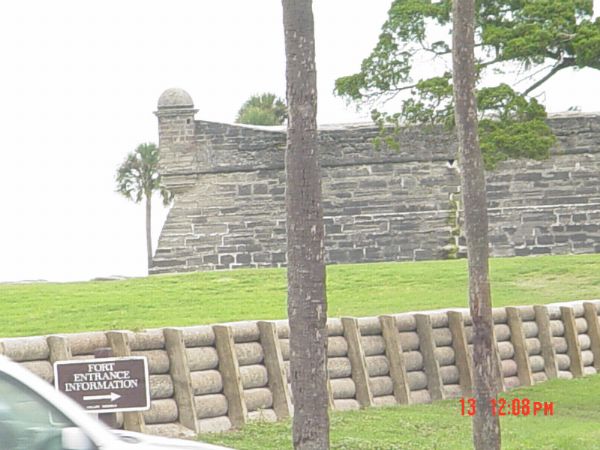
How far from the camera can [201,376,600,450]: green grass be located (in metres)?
16.1

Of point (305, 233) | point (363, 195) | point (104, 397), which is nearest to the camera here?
point (104, 397)

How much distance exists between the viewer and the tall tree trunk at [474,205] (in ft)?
52.2

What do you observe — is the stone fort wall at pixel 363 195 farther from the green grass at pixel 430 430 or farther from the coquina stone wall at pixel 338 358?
the green grass at pixel 430 430

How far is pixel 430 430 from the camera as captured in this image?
17.5m

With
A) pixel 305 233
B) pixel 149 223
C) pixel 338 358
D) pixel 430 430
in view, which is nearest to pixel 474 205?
pixel 430 430

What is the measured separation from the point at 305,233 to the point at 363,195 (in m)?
32.0

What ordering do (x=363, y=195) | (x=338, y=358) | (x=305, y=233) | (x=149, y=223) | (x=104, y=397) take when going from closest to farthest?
(x=104, y=397)
(x=305, y=233)
(x=338, y=358)
(x=363, y=195)
(x=149, y=223)

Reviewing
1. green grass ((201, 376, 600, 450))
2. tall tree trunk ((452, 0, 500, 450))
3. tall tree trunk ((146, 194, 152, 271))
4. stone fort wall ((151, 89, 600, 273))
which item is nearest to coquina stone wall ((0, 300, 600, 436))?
green grass ((201, 376, 600, 450))

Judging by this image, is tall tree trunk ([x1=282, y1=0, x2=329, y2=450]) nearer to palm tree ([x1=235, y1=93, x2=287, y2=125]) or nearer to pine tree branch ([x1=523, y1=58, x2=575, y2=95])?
pine tree branch ([x1=523, y1=58, x2=575, y2=95])

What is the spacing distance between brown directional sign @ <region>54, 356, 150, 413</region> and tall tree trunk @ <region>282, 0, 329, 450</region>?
1.24 metres

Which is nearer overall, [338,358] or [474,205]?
[474,205]
